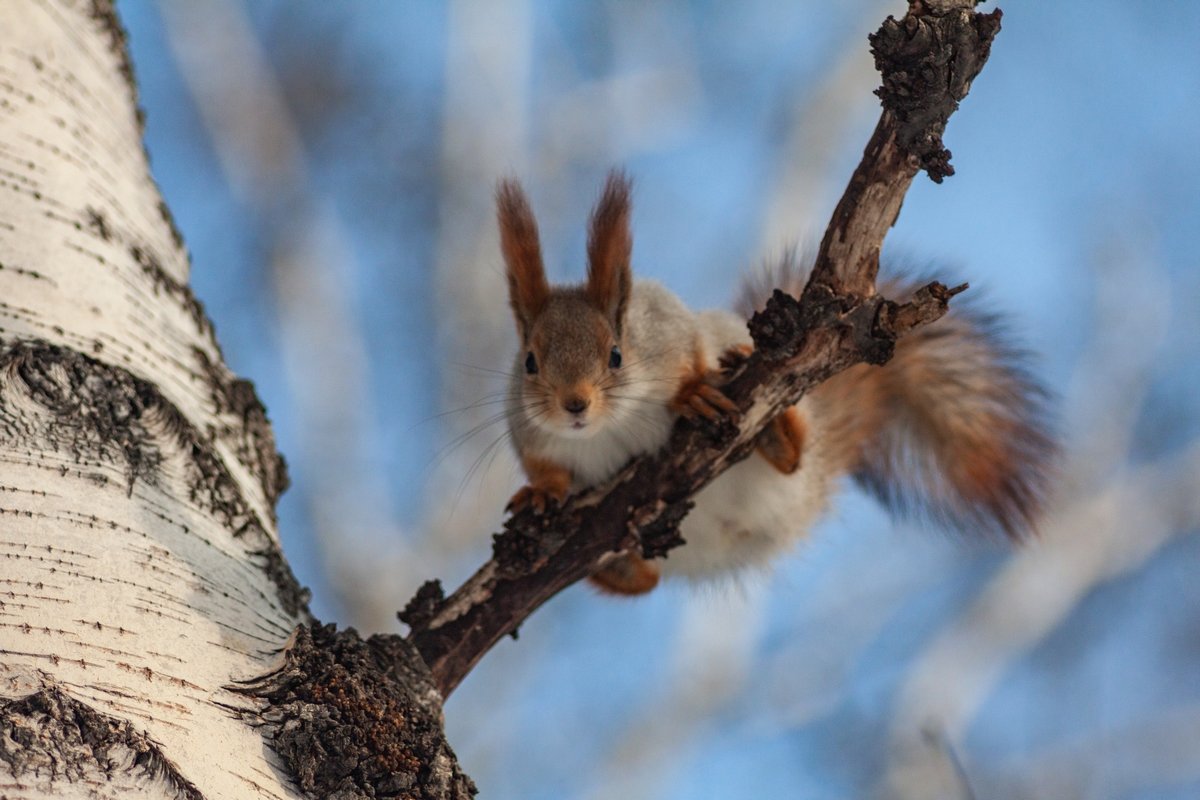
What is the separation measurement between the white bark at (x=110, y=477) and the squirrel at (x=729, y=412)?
23.5 inches

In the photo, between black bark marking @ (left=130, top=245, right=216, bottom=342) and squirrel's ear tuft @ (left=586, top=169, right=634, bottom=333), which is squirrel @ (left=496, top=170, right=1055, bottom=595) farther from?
black bark marking @ (left=130, top=245, right=216, bottom=342)

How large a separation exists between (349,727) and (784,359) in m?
0.83

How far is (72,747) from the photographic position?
89cm

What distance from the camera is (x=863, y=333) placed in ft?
5.15

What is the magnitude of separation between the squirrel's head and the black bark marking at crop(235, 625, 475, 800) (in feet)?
2.79

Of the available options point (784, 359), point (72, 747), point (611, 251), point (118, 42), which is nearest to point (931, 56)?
point (784, 359)

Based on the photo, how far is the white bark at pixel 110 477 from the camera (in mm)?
959

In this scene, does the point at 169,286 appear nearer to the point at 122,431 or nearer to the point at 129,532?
the point at 122,431

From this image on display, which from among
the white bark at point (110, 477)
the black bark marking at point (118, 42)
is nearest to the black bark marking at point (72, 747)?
the white bark at point (110, 477)

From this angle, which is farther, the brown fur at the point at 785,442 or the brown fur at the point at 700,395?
the brown fur at the point at 785,442

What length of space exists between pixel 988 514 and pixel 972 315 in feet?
1.56

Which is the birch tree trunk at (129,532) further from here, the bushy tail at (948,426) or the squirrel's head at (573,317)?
the bushy tail at (948,426)

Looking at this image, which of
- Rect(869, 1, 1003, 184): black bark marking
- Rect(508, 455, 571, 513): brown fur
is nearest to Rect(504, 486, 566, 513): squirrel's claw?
Rect(508, 455, 571, 513): brown fur

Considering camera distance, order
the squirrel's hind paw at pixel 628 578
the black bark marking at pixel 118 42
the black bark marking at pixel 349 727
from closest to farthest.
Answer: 1. the black bark marking at pixel 349 727
2. the black bark marking at pixel 118 42
3. the squirrel's hind paw at pixel 628 578
